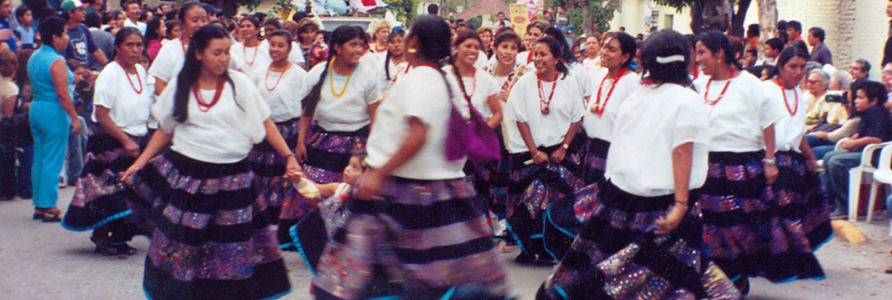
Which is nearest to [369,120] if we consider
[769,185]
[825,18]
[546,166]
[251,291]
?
[546,166]

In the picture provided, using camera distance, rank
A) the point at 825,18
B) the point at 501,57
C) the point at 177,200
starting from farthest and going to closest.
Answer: the point at 825,18, the point at 501,57, the point at 177,200

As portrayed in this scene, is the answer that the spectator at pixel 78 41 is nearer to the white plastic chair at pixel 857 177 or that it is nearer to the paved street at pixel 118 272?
the paved street at pixel 118 272

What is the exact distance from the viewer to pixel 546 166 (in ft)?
21.0

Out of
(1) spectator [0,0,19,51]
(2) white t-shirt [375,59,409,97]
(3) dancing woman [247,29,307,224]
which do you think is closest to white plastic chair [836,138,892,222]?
(2) white t-shirt [375,59,409,97]

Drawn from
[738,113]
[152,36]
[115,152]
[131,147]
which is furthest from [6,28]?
[738,113]

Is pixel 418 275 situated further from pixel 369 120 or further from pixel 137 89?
pixel 137 89

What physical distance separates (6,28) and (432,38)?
9.08 metres

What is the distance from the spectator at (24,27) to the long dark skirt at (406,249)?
369 inches

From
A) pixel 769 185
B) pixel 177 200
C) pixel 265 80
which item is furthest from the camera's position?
pixel 265 80

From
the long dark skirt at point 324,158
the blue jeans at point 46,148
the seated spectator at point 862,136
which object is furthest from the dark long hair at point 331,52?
the seated spectator at point 862,136

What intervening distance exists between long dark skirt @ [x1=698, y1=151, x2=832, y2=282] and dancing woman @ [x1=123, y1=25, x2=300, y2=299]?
237cm

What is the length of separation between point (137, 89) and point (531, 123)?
2706mm

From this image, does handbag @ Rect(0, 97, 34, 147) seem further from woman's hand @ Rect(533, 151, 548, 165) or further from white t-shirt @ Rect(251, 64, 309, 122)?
woman's hand @ Rect(533, 151, 548, 165)

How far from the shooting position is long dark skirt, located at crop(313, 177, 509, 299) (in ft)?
11.8
